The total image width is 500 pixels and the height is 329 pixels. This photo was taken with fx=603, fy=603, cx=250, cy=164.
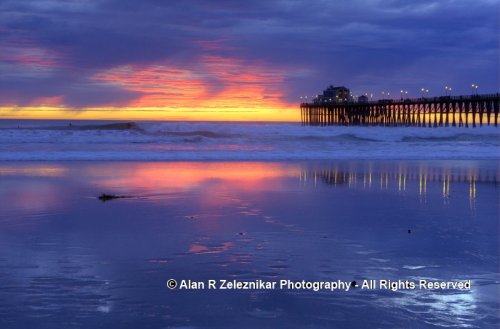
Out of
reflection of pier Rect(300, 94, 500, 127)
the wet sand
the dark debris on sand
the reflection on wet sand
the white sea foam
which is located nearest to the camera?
the wet sand

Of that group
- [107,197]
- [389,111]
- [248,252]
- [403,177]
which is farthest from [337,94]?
[248,252]

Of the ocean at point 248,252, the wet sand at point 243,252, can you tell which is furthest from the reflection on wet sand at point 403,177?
the wet sand at point 243,252

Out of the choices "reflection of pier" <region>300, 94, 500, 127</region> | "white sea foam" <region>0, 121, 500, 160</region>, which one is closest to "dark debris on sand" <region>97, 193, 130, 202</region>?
"white sea foam" <region>0, 121, 500, 160</region>

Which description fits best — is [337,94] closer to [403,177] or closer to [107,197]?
[403,177]

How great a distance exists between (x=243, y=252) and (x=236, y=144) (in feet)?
94.2

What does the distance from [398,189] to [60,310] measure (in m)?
9.84

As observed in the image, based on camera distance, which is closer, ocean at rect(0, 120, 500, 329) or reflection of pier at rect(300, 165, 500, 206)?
ocean at rect(0, 120, 500, 329)

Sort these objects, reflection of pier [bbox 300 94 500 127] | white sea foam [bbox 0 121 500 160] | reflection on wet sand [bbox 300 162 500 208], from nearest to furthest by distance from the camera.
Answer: reflection on wet sand [bbox 300 162 500 208] < white sea foam [bbox 0 121 500 160] < reflection of pier [bbox 300 94 500 127]

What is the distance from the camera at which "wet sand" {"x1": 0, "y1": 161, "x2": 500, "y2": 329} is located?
16.8ft

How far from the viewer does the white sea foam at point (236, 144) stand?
25053mm

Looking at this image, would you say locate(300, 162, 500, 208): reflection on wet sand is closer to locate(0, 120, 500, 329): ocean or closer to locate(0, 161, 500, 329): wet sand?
locate(0, 120, 500, 329): ocean

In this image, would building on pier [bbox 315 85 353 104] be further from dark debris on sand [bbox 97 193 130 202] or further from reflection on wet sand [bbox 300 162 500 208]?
dark debris on sand [bbox 97 193 130 202]

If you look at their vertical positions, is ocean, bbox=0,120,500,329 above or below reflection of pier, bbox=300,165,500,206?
above

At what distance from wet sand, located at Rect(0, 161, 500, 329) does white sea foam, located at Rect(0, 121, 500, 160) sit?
10.6m
